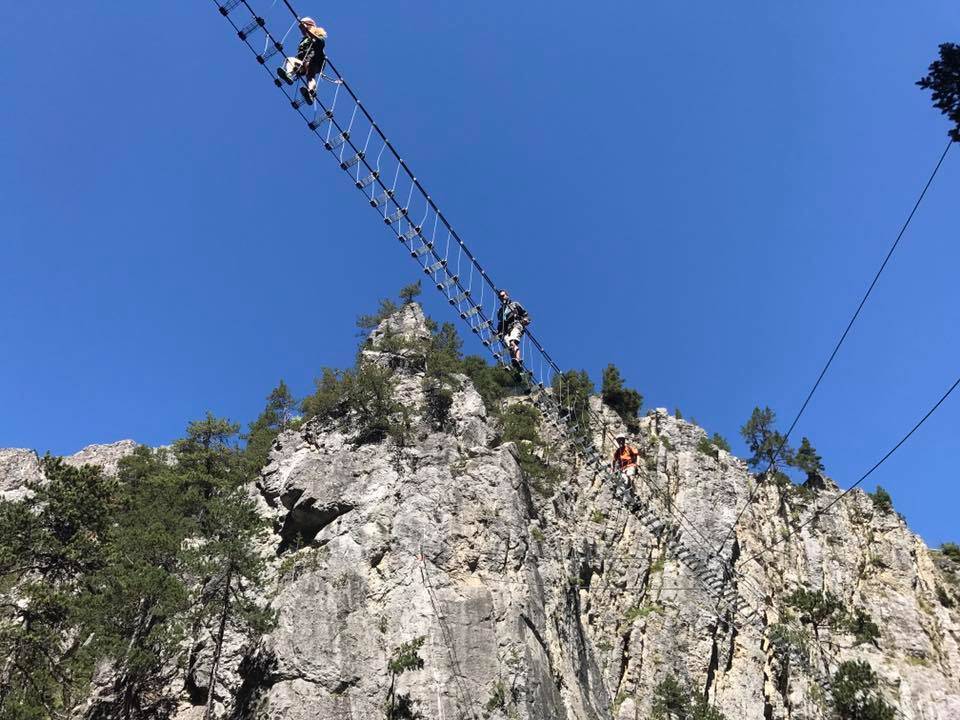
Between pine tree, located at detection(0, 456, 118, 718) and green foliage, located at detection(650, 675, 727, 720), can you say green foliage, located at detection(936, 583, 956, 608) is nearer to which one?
green foliage, located at detection(650, 675, 727, 720)

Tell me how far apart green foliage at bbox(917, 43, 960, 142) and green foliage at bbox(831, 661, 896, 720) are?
24672 millimetres

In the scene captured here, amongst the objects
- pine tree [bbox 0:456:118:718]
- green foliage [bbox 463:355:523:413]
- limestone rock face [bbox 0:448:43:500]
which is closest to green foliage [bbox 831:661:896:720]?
green foliage [bbox 463:355:523:413]

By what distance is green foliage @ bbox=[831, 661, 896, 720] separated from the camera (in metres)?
26.6

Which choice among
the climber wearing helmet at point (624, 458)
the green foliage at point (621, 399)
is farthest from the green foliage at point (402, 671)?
the green foliage at point (621, 399)

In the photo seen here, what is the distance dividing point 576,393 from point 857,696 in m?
22.0

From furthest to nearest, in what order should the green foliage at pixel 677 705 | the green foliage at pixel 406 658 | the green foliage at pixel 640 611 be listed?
the green foliage at pixel 640 611 → the green foliage at pixel 677 705 → the green foliage at pixel 406 658

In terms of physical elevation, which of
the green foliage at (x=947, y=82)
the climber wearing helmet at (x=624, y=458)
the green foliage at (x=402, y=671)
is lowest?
the green foliage at (x=402, y=671)

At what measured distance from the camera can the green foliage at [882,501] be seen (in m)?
44.5

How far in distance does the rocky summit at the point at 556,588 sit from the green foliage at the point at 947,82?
74.8ft

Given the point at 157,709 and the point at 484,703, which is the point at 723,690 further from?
the point at 157,709

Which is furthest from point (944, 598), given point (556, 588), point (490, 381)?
point (490, 381)

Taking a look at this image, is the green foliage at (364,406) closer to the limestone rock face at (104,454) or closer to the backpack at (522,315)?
the backpack at (522,315)

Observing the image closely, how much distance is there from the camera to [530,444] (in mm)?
39875

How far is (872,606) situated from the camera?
126 ft
